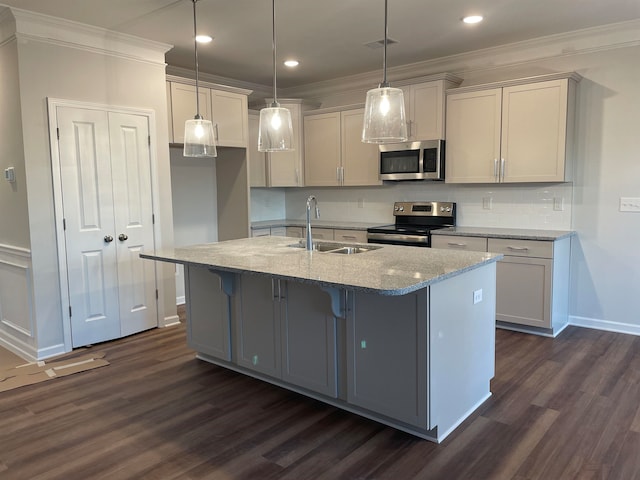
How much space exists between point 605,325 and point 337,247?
255 cm

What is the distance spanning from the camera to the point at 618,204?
408 cm

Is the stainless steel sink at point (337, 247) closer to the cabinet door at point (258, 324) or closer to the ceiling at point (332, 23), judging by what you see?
the cabinet door at point (258, 324)

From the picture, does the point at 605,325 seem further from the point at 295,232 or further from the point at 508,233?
the point at 295,232

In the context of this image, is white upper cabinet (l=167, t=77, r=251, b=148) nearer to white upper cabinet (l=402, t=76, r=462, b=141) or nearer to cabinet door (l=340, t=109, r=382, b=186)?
cabinet door (l=340, t=109, r=382, b=186)

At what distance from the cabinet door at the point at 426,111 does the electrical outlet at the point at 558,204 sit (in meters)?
1.18

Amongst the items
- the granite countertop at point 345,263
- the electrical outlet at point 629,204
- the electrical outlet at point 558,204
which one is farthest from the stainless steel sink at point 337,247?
the electrical outlet at point 629,204

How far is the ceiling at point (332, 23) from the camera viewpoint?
11.1 feet

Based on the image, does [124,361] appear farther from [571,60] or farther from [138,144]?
[571,60]

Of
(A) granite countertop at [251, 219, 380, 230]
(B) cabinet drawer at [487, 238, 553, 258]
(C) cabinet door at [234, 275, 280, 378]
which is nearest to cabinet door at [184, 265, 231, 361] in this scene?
(C) cabinet door at [234, 275, 280, 378]

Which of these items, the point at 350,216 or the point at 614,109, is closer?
the point at 614,109

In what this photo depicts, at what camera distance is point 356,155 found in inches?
213

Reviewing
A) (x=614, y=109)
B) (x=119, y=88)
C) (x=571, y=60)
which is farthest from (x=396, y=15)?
(x=119, y=88)

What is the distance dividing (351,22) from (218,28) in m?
1.04

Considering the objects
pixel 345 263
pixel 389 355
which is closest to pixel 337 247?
pixel 345 263
